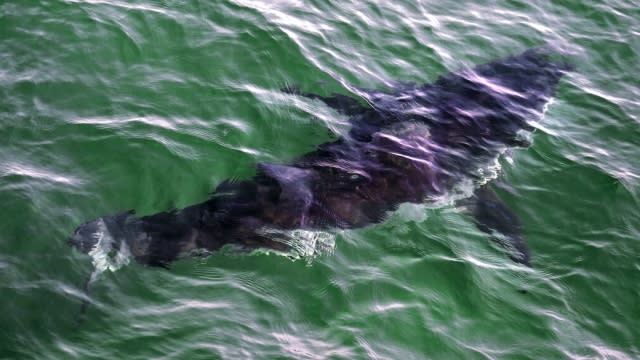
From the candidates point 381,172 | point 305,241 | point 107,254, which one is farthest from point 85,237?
point 381,172

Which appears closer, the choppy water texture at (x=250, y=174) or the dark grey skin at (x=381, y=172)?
the choppy water texture at (x=250, y=174)

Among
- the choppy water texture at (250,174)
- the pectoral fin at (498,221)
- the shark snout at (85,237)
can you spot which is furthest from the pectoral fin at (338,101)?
the shark snout at (85,237)

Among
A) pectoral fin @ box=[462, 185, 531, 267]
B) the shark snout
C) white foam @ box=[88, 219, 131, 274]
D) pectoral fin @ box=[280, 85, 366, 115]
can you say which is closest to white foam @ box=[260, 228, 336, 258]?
white foam @ box=[88, 219, 131, 274]

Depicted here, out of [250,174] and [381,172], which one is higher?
[381,172]

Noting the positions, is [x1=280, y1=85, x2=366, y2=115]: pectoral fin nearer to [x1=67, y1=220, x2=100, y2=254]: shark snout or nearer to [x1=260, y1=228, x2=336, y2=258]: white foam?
[x1=260, y1=228, x2=336, y2=258]: white foam

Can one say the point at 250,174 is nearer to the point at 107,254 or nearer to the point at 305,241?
the point at 305,241

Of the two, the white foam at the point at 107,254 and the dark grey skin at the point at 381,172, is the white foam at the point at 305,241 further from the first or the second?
the white foam at the point at 107,254
